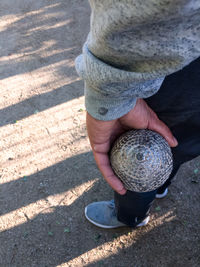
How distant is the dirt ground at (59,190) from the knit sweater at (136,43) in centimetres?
172

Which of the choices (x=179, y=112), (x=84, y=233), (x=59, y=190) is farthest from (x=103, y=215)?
(x=179, y=112)

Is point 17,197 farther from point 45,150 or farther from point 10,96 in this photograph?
point 10,96

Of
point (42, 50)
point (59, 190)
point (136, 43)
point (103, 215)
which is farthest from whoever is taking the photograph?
point (42, 50)

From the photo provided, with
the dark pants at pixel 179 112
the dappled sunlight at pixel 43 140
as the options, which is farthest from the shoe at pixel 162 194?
the dappled sunlight at pixel 43 140

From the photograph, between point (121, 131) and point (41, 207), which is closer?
point (121, 131)

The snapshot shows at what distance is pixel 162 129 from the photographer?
1733 mm

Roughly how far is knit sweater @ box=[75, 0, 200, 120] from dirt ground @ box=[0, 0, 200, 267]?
1.72 meters

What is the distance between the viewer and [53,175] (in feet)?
9.43

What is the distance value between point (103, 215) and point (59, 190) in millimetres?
539

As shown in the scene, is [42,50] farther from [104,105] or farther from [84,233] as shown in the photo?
[104,105]

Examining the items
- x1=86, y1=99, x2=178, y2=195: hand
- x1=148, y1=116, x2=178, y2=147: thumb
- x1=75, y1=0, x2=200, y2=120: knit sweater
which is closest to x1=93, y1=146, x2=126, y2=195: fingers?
x1=86, y1=99, x2=178, y2=195: hand

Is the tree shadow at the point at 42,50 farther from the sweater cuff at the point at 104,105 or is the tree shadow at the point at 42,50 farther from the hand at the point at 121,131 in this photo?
the sweater cuff at the point at 104,105

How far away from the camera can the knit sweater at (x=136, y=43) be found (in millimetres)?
759

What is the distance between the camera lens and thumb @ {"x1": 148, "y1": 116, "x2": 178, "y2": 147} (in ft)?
5.60
